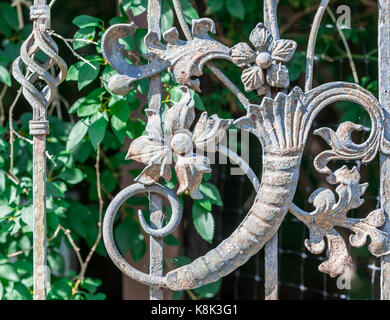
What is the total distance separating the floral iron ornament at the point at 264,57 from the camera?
3.29ft

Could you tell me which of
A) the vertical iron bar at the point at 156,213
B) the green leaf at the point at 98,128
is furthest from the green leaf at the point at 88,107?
the vertical iron bar at the point at 156,213

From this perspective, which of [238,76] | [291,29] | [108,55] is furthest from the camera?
[291,29]

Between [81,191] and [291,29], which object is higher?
[291,29]

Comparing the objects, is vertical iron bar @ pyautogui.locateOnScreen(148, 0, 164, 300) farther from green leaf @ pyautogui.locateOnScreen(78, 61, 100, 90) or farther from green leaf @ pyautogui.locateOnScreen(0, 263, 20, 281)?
green leaf @ pyautogui.locateOnScreen(0, 263, 20, 281)

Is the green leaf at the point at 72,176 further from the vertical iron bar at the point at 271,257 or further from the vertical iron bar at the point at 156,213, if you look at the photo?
the vertical iron bar at the point at 271,257

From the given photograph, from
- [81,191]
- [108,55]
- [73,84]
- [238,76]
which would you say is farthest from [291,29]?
[108,55]

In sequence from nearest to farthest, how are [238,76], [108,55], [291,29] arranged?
1. [108,55]
2. [238,76]
3. [291,29]

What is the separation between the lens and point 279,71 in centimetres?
100

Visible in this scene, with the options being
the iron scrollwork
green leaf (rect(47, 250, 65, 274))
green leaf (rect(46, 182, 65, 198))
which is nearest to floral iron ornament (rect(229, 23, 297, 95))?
the iron scrollwork

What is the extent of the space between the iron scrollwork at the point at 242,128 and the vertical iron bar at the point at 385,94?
0.28ft

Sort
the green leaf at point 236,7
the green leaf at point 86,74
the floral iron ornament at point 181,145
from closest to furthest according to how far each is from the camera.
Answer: the floral iron ornament at point 181,145 → the green leaf at point 86,74 → the green leaf at point 236,7

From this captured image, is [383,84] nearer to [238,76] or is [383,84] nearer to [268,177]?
[268,177]

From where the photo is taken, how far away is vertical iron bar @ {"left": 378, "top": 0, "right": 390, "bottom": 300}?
1.07 m
